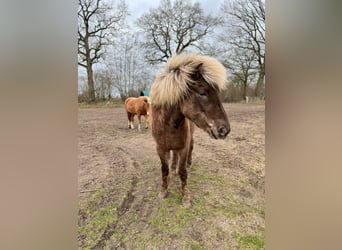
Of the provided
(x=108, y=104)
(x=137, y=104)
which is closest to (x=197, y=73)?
(x=137, y=104)

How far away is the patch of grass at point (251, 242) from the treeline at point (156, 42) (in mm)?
571

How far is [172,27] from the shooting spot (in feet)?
3.33

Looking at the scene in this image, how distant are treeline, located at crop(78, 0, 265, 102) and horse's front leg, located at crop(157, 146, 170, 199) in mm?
301

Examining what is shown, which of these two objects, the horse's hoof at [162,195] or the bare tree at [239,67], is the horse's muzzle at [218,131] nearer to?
the bare tree at [239,67]

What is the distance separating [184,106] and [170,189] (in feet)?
1.31

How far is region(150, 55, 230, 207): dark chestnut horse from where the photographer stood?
3.03 ft

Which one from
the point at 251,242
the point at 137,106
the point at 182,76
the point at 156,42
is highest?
the point at 156,42

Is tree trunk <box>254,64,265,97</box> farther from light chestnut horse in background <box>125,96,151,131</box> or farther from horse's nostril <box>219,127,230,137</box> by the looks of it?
light chestnut horse in background <box>125,96,151,131</box>

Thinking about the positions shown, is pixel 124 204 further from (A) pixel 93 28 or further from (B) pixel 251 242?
(A) pixel 93 28
